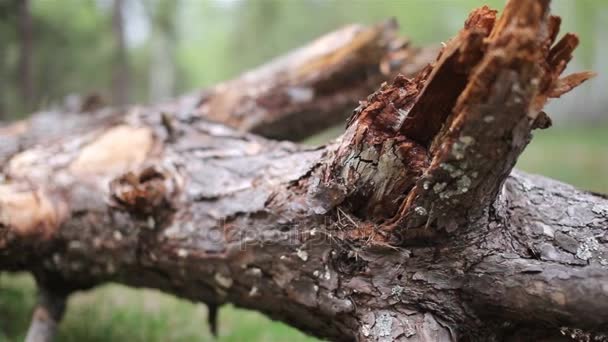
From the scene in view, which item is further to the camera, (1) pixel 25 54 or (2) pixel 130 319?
(1) pixel 25 54

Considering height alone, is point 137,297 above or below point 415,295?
below

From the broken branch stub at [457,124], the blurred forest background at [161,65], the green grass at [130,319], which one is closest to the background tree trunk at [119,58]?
the blurred forest background at [161,65]

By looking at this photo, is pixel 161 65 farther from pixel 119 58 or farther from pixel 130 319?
pixel 130 319

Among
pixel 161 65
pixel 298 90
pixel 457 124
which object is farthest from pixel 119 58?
pixel 457 124

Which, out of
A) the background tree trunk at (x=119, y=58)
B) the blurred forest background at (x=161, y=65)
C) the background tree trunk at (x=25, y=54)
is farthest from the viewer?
the background tree trunk at (x=119, y=58)

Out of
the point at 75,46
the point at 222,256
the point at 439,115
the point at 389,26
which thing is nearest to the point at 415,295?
the point at 439,115

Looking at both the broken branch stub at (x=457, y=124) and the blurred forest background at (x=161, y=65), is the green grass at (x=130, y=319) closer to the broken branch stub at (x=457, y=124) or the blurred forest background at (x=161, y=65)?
the blurred forest background at (x=161, y=65)

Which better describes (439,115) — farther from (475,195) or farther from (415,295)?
(415,295)

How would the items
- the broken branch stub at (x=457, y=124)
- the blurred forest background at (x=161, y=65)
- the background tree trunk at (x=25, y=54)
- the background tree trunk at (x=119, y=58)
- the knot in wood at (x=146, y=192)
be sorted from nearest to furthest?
the broken branch stub at (x=457, y=124), the knot in wood at (x=146, y=192), the blurred forest background at (x=161, y=65), the background tree trunk at (x=25, y=54), the background tree trunk at (x=119, y=58)
